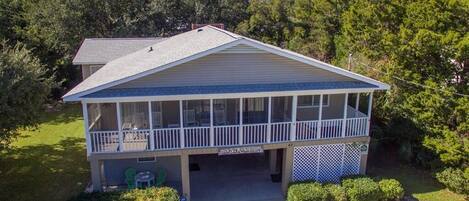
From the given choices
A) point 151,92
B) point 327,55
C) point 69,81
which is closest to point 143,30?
point 69,81

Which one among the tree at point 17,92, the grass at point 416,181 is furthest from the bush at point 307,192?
the tree at point 17,92

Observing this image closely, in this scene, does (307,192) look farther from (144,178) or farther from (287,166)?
(144,178)

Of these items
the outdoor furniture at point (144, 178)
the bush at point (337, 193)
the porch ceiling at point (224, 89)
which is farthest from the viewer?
the outdoor furniture at point (144, 178)

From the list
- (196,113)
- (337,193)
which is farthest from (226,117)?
(337,193)

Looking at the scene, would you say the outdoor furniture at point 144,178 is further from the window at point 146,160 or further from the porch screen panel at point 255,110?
the porch screen panel at point 255,110

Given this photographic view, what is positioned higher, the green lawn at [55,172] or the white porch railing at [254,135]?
the white porch railing at [254,135]

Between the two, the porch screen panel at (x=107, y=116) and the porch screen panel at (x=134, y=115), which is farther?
the porch screen panel at (x=107, y=116)
